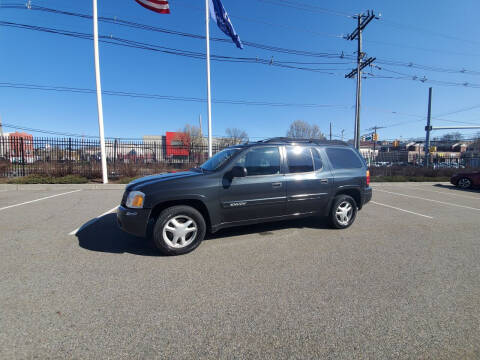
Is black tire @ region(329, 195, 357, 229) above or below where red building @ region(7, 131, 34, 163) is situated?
below

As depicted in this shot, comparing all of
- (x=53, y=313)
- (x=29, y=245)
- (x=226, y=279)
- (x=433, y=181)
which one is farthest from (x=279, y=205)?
(x=433, y=181)

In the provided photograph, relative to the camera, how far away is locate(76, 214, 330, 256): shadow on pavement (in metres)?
3.41

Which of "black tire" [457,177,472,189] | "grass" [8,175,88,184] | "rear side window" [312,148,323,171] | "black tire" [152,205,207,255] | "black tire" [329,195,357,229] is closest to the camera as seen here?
"black tire" [152,205,207,255]

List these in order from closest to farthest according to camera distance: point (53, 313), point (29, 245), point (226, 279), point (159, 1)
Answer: point (53, 313)
point (226, 279)
point (29, 245)
point (159, 1)

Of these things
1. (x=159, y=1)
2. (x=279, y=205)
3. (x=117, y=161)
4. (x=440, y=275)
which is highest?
(x=159, y=1)

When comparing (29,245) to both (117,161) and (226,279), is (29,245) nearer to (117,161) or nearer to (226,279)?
(226,279)

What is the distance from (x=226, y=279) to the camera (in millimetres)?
2590

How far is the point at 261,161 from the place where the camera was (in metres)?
3.78

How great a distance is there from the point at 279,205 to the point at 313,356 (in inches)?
95.3

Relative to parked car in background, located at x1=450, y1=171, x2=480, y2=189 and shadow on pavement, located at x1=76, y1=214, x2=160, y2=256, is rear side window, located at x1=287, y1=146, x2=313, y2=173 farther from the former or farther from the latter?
parked car in background, located at x1=450, y1=171, x2=480, y2=189

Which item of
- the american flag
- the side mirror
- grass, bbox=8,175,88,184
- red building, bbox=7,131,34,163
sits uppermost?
the american flag

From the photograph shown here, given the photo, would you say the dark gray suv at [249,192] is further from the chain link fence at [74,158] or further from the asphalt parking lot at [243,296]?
the chain link fence at [74,158]

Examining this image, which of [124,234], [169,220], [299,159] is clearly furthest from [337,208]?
[124,234]

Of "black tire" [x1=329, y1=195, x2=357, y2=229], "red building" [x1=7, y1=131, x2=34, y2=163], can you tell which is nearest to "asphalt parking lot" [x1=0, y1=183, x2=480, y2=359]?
"black tire" [x1=329, y1=195, x2=357, y2=229]
